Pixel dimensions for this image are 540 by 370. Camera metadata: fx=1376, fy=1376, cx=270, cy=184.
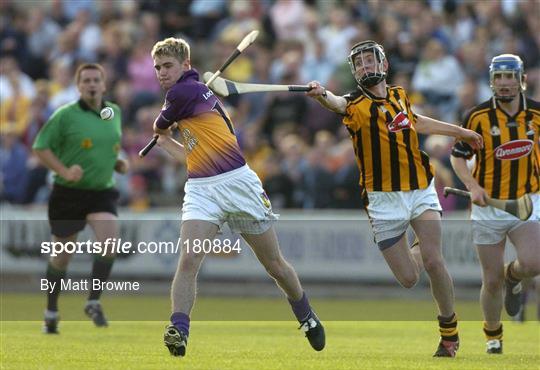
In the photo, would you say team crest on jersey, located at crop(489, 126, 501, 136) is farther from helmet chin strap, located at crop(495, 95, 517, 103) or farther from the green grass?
the green grass

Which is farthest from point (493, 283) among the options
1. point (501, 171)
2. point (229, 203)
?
point (229, 203)

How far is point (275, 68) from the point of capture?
22.1m

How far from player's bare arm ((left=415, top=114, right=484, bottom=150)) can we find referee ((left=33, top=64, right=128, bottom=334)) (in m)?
4.03

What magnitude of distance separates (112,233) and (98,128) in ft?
3.57

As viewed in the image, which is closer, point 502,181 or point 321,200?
point 502,181

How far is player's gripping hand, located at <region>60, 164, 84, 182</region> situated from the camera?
1373 cm

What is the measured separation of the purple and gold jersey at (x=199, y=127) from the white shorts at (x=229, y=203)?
8cm

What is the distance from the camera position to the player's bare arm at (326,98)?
10.4 metres

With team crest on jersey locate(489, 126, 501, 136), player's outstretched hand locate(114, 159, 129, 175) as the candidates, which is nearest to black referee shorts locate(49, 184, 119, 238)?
player's outstretched hand locate(114, 159, 129, 175)

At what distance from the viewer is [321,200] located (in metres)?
20.0

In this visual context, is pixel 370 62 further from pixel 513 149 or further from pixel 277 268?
pixel 277 268

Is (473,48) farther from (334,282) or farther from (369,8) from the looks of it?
(334,282)

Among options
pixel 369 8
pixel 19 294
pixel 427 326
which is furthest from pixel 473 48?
pixel 19 294

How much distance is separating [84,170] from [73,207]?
39 cm
